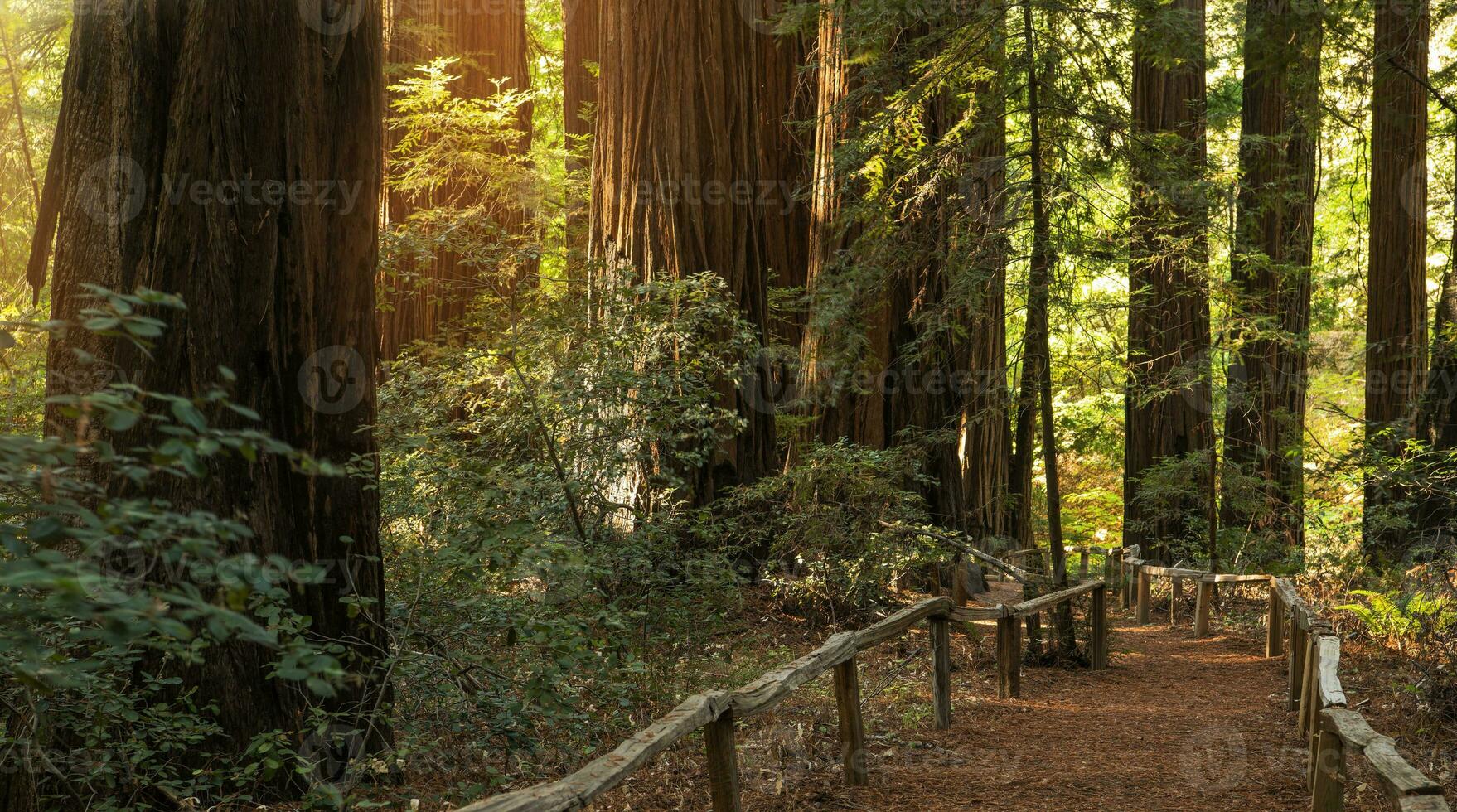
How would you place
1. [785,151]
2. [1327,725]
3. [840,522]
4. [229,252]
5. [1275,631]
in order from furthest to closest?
[785,151] → [1275,631] → [840,522] → [229,252] → [1327,725]

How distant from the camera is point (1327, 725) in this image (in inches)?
193

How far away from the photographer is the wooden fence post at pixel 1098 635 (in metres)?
10.4

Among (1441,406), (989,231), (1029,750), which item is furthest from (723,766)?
(1441,406)

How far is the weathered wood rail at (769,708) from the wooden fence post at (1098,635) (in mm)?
592

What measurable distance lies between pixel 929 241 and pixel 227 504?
721cm

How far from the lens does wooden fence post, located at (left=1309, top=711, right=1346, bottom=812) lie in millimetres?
4902

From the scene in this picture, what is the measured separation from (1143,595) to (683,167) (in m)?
8.80

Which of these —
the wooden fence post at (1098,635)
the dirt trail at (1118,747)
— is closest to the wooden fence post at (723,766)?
the dirt trail at (1118,747)

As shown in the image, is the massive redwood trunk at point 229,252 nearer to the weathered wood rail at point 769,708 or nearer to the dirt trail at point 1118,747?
the weathered wood rail at point 769,708

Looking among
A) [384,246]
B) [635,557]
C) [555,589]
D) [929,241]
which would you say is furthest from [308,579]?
[929,241]

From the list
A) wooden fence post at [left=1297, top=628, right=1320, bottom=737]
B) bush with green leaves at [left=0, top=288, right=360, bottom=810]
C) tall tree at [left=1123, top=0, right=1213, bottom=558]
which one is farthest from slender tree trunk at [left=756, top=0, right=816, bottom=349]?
bush with green leaves at [left=0, top=288, right=360, bottom=810]

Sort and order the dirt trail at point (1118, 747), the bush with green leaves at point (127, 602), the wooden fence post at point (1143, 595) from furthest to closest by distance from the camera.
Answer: the wooden fence post at point (1143, 595)
the dirt trail at point (1118, 747)
the bush with green leaves at point (127, 602)

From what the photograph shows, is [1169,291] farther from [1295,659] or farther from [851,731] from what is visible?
[851,731]

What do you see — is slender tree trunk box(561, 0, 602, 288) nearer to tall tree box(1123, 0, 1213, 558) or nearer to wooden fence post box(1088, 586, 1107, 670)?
tall tree box(1123, 0, 1213, 558)
